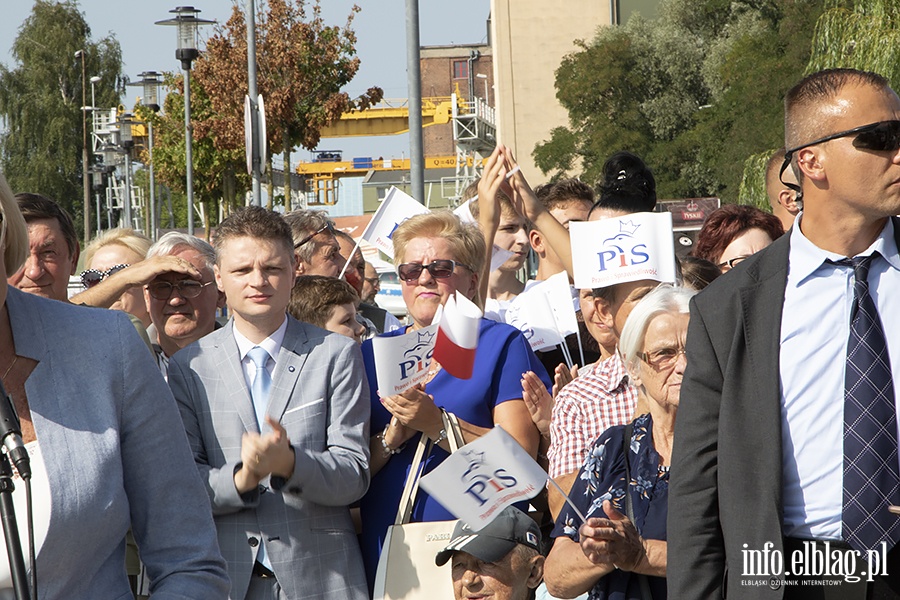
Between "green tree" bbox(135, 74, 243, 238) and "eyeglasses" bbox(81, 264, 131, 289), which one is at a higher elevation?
"green tree" bbox(135, 74, 243, 238)

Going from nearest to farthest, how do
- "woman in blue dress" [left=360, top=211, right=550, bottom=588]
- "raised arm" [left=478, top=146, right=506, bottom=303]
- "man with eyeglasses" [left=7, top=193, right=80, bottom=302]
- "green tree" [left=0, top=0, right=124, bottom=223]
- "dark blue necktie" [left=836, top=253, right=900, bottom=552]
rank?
"dark blue necktie" [left=836, top=253, right=900, bottom=552]
"woman in blue dress" [left=360, top=211, right=550, bottom=588]
"man with eyeglasses" [left=7, top=193, right=80, bottom=302]
"raised arm" [left=478, top=146, right=506, bottom=303]
"green tree" [left=0, top=0, right=124, bottom=223]

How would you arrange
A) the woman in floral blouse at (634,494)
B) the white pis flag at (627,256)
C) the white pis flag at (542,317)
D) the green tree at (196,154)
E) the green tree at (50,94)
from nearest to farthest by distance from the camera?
1. the woman in floral blouse at (634,494)
2. the white pis flag at (627,256)
3. the white pis flag at (542,317)
4. the green tree at (196,154)
5. the green tree at (50,94)

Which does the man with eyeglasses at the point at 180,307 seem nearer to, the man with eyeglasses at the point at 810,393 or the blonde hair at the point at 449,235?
the blonde hair at the point at 449,235

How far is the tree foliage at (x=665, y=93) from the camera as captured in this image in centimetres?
4466

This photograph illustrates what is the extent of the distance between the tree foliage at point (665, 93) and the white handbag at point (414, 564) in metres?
36.8

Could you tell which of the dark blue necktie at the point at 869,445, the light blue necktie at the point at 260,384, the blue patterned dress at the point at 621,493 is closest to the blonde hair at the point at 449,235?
the light blue necktie at the point at 260,384

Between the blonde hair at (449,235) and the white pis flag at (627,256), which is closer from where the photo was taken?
the white pis flag at (627,256)

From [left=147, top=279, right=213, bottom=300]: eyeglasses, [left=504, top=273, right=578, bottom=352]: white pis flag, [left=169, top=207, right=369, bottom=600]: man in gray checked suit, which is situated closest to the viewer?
[left=169, top=207, right=369, bottom=600]: man in gray checked suit

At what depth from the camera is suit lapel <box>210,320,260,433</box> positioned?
4.46m

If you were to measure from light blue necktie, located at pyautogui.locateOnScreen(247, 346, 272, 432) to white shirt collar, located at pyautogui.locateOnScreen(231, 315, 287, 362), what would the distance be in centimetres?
2

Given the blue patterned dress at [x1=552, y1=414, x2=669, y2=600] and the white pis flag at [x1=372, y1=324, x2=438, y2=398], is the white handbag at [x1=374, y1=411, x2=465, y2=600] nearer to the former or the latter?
the white pis flag at [x1=372, y1=324, x2=438, y2=398]

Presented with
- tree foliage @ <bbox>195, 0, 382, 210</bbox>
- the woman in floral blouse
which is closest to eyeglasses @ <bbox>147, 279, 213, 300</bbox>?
the woman in floral blouse

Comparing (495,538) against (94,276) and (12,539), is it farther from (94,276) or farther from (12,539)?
(94,276)

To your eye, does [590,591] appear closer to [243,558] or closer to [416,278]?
[243,558]
